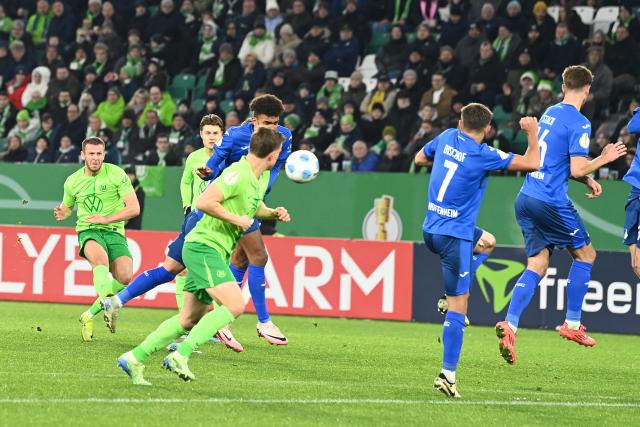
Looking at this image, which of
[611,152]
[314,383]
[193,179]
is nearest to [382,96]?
[193,179]

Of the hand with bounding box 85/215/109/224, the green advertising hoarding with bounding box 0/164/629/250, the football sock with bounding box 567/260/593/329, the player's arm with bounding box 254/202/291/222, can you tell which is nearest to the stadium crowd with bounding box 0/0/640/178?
the green advertising hoarding with bounding box 0/164/629/250

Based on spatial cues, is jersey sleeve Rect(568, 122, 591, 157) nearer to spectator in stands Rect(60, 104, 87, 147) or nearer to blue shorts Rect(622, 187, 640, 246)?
blue shorts Rect(622, 187, 640, 246)

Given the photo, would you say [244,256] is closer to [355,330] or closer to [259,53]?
[355,330]

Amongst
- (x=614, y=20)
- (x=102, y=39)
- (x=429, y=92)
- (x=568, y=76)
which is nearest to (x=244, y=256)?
(x=568, y=76)

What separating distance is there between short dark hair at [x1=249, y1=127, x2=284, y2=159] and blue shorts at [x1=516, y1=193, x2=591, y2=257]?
125 inches

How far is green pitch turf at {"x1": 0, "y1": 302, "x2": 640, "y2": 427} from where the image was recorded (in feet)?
24.9

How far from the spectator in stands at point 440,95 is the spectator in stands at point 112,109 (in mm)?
5639

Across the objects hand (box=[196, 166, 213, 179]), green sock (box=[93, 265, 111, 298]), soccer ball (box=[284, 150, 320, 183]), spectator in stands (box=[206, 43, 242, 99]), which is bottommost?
green sock (box=[93, 265, 111, 298])

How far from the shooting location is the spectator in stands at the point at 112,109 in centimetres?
2203

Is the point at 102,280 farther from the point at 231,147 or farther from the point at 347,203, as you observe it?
the point at 347,203

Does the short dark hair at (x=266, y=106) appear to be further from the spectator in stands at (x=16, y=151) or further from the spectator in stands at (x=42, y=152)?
the spectator in stands at (x=16, y=151)

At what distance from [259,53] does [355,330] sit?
8.79 meters

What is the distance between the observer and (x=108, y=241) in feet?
41.2

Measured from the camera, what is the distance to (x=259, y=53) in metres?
22.2
